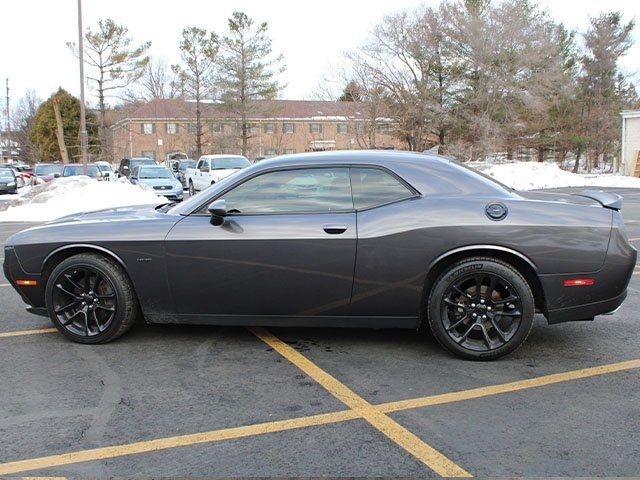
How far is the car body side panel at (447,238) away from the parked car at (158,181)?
17.0 meters

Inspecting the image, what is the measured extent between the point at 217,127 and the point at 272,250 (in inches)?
1813

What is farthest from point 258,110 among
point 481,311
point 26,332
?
point 481,311

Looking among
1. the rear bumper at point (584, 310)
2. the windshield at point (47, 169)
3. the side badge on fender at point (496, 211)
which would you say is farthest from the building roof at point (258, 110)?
the rear bumper at point (584, 310)

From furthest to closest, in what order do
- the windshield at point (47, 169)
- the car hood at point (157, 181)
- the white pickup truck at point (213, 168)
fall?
1. the windshield at point (47, 169)
2. the white pickup truck at point (213, 168)
3. the car hood at point (157, 181)

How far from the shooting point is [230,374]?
4.09m

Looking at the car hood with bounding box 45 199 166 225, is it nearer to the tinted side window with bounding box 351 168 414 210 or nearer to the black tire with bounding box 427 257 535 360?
the tinted side window with bounding box 351 168 414 210

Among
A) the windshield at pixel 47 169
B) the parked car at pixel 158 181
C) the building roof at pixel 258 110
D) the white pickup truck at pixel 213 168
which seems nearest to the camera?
the parked car at pixel 158 181

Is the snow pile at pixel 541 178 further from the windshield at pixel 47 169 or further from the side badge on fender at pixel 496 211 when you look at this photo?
the side badge on fender at pixel 496 211

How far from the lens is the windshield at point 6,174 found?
84.3 ft

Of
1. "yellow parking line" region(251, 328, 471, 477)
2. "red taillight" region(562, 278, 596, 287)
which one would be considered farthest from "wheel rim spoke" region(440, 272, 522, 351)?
"yellow parking line" region(251, 328, 471, 477)

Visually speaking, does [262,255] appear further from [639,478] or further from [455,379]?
[639,478]

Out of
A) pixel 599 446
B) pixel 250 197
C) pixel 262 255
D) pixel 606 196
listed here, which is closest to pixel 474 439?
pixel 599 446

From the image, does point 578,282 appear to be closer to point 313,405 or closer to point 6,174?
point 313,405

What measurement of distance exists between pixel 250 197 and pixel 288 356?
1266mm
